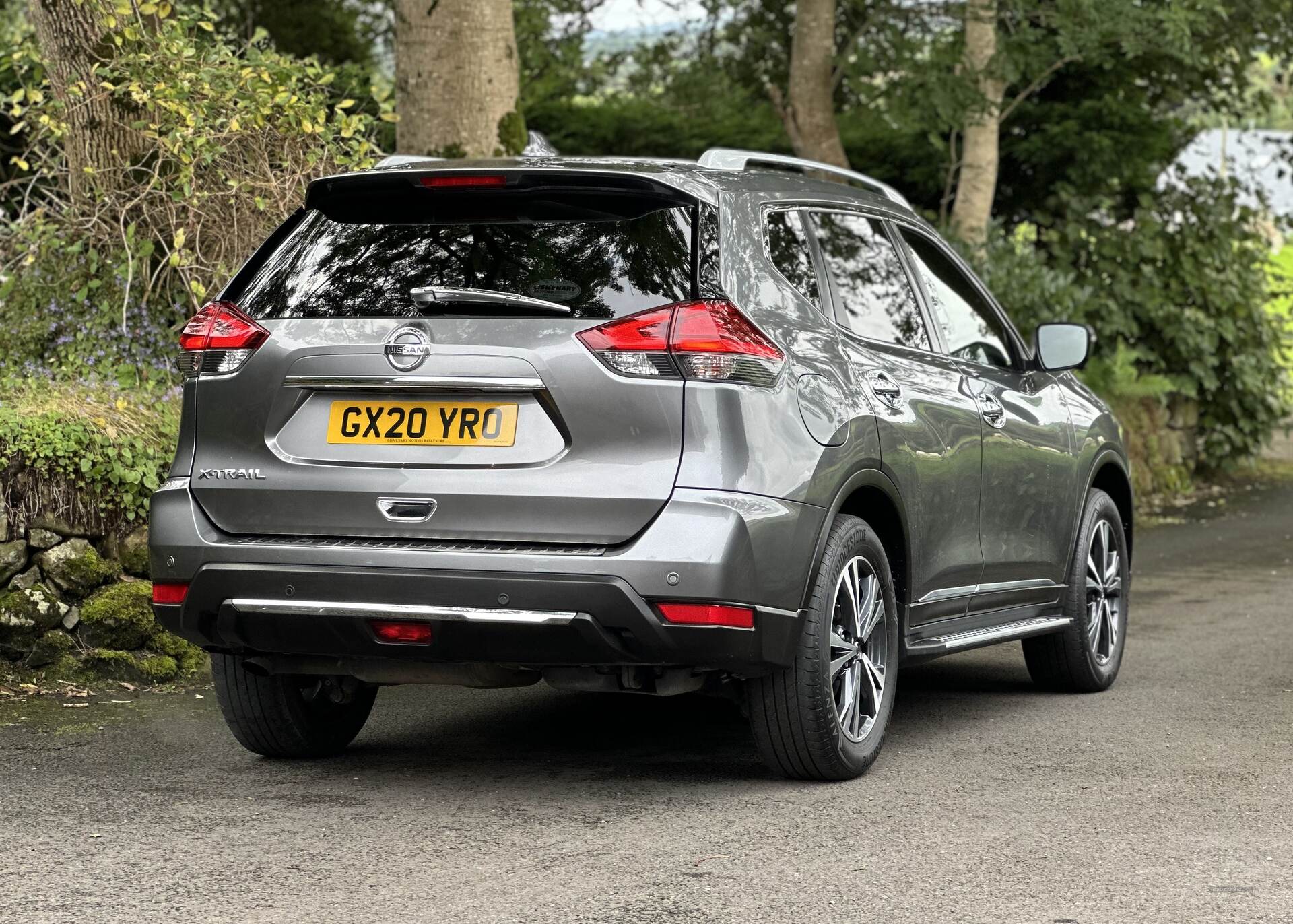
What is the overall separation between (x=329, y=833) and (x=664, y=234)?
6.04 ft

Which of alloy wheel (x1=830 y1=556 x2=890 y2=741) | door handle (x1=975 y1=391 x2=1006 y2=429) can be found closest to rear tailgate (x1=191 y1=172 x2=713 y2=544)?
alloy wheel (x1=830 y1=556 x2=890 y2=741)

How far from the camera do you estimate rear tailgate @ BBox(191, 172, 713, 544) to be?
4824 millimetres

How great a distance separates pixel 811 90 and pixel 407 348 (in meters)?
10.6

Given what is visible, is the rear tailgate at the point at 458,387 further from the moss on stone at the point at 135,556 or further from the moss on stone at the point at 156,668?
the moss on stone at the point at 135,556

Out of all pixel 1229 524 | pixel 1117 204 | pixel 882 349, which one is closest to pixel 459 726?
pixel 882 349

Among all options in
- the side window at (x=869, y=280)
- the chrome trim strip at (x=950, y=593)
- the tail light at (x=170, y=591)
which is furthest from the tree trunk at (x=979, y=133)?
the tail light at (x=170, y=591)

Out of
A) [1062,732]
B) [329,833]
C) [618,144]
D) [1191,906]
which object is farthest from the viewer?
[618,144]

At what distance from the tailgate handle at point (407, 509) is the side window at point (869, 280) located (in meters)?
1.55

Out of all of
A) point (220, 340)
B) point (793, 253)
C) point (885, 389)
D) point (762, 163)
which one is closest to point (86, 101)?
point (220, 340)

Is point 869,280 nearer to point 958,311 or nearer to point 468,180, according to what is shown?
point 958,311

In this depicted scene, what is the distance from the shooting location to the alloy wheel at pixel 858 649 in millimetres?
5441

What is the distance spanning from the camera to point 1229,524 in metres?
13.4

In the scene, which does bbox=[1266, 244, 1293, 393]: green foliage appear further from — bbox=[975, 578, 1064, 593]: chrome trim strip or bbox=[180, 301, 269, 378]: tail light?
bbox=[180, 301, 269, 378]: tail light

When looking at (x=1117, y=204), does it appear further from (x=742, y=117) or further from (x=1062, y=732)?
(x=1062, y=732)
